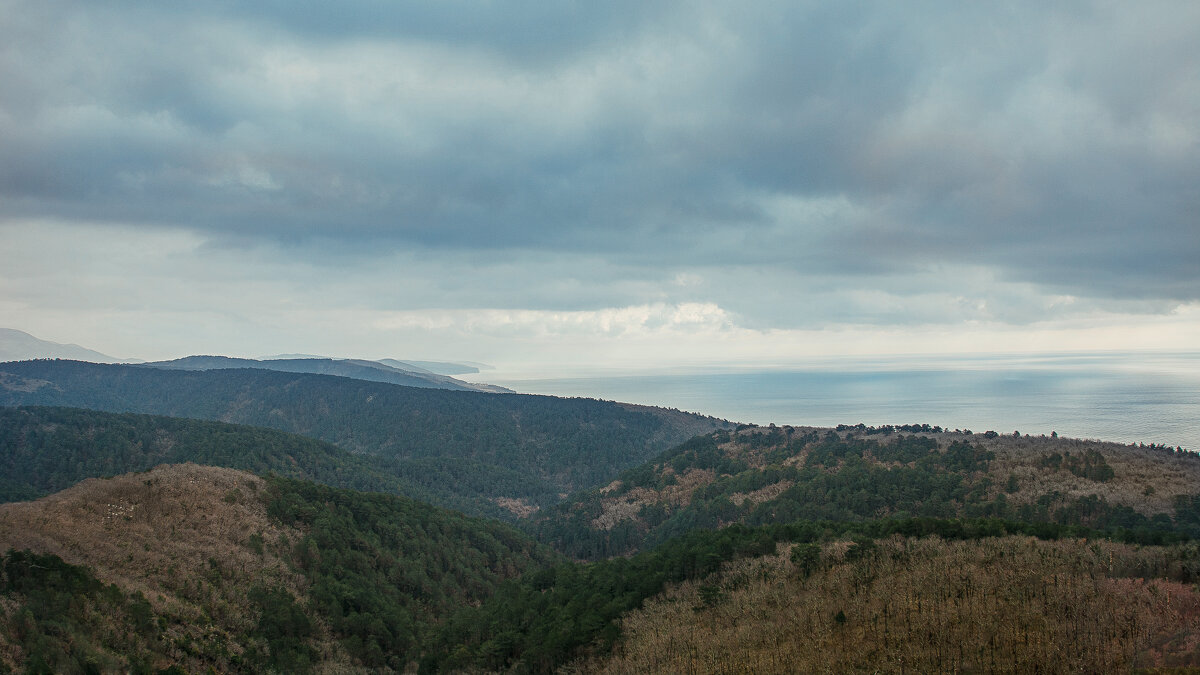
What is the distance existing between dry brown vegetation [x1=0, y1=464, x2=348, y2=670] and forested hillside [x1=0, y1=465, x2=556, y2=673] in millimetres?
144

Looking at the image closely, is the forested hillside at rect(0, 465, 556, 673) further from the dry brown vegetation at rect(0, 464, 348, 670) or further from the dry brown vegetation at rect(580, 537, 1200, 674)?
the dry brown vegetation at rect(580, 537, 1200, 674)

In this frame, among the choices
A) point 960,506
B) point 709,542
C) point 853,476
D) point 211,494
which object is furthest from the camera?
point 853,476

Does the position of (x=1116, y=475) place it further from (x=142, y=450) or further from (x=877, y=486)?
(x=142, y=450)

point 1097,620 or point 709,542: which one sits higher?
point 1097,620

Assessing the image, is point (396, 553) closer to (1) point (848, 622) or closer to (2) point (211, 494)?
(2) point (211, 494)

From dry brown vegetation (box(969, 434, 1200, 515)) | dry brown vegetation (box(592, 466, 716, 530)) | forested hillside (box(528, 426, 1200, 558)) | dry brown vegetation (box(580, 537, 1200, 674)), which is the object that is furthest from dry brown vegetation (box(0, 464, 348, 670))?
dry brown vegetation (box(969, 434, 1200, 515))

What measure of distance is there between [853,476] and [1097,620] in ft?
286

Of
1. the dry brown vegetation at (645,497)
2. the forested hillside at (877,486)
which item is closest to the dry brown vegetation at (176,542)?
the forested hillside at (877,486)

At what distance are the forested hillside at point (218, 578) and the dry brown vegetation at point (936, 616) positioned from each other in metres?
26.0

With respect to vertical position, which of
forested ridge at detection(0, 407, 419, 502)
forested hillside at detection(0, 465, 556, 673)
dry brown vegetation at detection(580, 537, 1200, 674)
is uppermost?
dry brown vegetation at detection(580, 537, 1200, 674)

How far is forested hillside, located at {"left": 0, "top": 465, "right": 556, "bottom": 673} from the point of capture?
1341 inches

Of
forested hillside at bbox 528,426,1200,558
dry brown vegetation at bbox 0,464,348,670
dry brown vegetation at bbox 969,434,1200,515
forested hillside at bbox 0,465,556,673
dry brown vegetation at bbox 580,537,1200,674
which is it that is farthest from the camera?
forested hillside at bbox 528,426,1200,558

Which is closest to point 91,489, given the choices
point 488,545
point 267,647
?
point 267,647

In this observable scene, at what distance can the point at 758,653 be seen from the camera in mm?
28641
